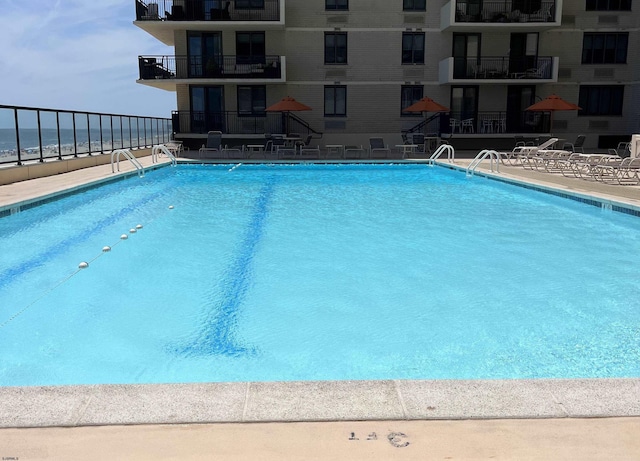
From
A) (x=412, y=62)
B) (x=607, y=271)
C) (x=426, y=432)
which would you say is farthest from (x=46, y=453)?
(x=412, y=62)

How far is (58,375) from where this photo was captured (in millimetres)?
4180

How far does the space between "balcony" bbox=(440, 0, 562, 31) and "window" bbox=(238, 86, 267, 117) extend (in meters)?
8.97

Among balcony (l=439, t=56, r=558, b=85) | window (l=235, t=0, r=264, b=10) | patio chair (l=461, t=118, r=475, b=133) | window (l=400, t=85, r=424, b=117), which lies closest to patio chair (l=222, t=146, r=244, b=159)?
window (l=235, t=0, r=264, b=10)

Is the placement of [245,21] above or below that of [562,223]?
above

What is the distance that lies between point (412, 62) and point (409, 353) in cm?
2359

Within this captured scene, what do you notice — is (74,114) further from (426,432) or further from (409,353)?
(426,432)

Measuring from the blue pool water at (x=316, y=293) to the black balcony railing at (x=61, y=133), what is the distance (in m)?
3.81

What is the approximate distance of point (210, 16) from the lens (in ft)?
79.5

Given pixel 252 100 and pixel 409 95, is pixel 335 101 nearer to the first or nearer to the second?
pixel 409 95

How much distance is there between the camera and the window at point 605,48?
2644 centimetres

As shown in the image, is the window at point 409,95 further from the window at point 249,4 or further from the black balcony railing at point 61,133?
the black balcony railing at point 61,133

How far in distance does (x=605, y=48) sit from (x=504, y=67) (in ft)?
17.6

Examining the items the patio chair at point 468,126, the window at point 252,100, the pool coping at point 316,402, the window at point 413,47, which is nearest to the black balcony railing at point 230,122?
the window at point 252,100

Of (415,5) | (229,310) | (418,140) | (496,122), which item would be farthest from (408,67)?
(229,310)
